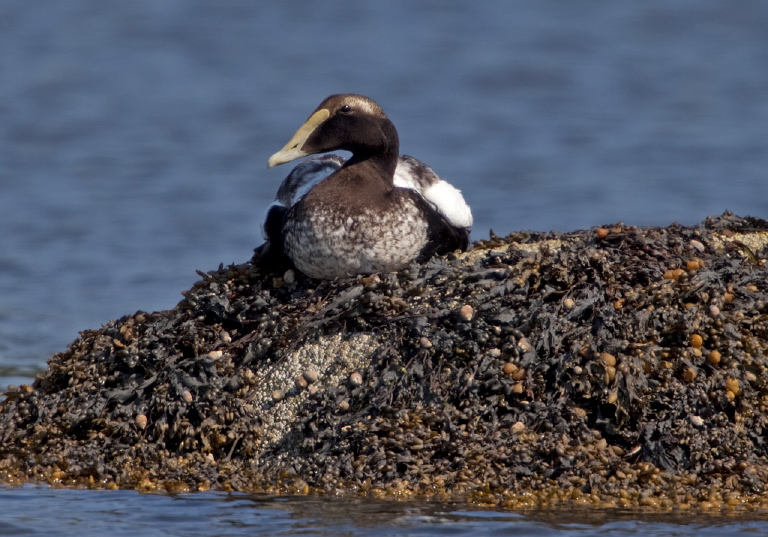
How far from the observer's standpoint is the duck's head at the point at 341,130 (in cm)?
620

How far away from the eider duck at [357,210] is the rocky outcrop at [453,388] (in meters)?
0.20

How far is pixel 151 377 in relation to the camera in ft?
18.2

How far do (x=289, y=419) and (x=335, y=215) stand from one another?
1.16 metres

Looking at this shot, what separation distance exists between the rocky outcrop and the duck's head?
84 centimetres

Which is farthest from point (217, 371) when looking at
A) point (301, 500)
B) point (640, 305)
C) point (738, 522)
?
point (738, 522)

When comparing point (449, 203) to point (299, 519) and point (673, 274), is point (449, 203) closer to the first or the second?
point (673, 274)

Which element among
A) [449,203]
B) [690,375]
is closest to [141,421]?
[449,203]

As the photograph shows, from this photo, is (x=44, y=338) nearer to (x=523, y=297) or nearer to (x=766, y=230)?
(x=523, y=297)

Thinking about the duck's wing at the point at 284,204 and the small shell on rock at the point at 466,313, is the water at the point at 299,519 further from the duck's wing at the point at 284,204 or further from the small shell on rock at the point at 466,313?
the duck's wing at the point at 284,204

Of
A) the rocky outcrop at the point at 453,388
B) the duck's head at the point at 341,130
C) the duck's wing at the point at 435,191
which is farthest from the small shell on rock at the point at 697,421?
the duck's head at the point at 341,130

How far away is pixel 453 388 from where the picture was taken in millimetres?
5203

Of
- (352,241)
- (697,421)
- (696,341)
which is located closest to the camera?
(697,421)

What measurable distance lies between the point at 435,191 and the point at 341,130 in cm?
66

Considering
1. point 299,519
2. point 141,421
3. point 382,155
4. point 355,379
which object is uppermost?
point 382,155
